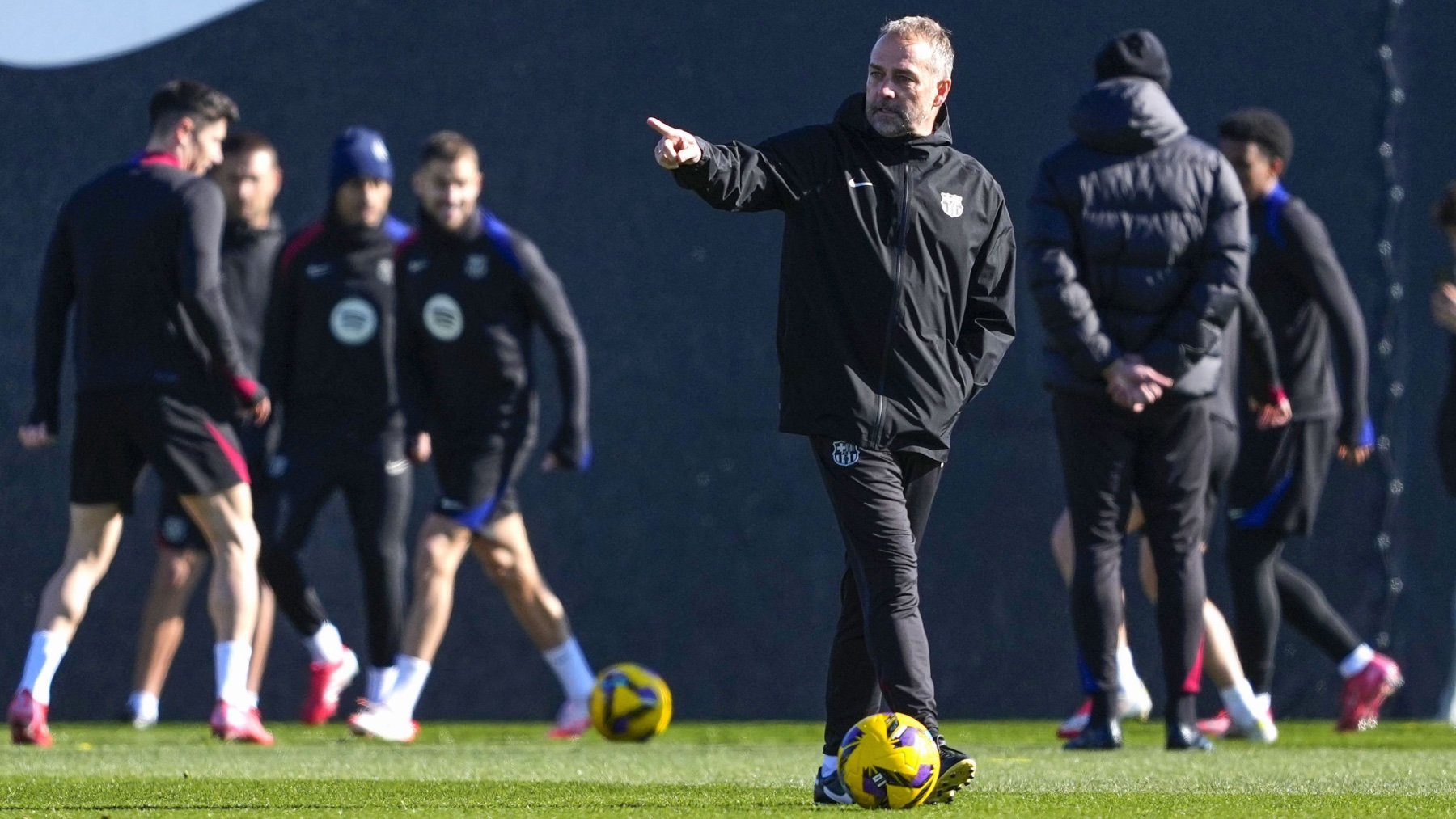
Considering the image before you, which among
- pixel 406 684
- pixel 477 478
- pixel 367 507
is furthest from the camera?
pixel 367 507

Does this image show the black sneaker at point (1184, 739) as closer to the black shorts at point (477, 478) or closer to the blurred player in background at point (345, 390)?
the black shorts at point (477, 478)

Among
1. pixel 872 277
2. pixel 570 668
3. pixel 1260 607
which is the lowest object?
pixel 570 668

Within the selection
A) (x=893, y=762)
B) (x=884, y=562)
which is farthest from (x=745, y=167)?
(x=893, y=762)

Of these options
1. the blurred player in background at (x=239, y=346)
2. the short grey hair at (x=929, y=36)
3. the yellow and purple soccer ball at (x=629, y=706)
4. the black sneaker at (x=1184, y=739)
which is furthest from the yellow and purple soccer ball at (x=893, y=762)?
the blurred player in background at (x=239, y=346)

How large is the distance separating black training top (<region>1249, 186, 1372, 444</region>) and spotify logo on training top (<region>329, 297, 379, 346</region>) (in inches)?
134

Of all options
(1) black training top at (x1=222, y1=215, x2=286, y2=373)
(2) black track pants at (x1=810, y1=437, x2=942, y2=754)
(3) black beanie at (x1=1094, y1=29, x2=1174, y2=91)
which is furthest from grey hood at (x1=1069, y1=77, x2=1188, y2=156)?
(1) black training top at (x1=222, y1=215, x2=286, y2=373)

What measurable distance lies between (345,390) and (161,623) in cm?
137

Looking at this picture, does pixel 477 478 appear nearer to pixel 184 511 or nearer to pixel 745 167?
pixel 184 511

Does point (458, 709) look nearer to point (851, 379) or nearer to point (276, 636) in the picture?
point (276, 636)

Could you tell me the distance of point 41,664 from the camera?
7.22 metres

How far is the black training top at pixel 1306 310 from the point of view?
775 cm

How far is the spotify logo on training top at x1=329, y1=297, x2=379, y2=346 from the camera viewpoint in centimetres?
855

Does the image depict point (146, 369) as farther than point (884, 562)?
Yes

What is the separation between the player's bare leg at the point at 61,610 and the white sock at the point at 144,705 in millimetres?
1611
